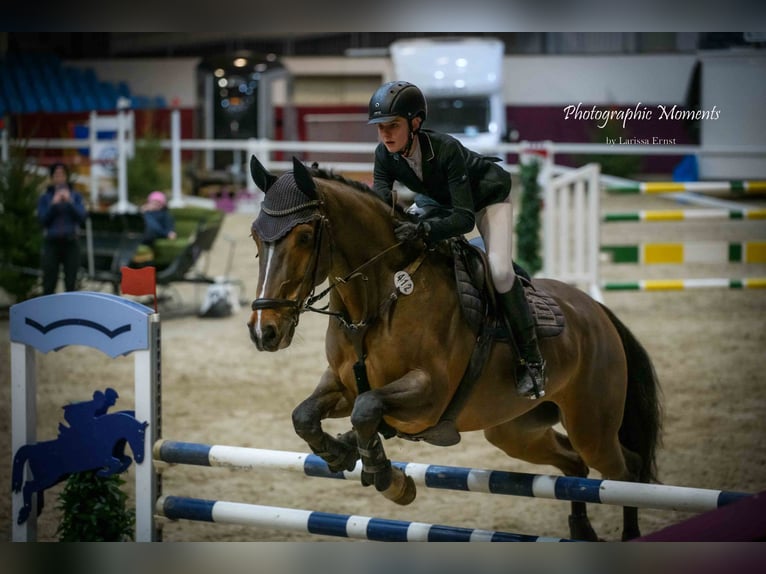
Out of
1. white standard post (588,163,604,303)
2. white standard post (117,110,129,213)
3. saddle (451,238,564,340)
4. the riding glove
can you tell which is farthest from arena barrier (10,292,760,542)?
white standard post (117,110,129,213)

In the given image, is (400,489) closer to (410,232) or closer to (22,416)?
(410,232)

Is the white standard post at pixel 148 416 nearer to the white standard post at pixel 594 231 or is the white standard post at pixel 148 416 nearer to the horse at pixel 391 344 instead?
the horse at pixel 391 344

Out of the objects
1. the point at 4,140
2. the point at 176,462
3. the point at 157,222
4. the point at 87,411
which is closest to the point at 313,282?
the point at 176,462

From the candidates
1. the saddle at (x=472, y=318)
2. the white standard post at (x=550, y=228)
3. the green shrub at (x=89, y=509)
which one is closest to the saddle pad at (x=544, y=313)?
the saddle at (x=472, y=318)

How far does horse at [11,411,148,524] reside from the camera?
308 centimetres

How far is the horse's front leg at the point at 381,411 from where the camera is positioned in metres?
2.53

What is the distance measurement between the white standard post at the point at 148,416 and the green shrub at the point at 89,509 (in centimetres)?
10

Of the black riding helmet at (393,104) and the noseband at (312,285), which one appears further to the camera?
the black riding helmet at (393,104)

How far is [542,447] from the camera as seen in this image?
10.6 ft

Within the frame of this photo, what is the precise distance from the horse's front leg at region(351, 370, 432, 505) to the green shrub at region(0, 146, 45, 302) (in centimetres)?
538

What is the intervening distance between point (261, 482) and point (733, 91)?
2.39 meters

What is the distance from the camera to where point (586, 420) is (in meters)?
3.10

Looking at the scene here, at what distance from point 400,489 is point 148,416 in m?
0.82
